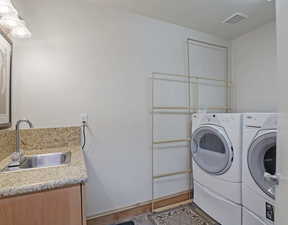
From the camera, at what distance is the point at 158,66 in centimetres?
210

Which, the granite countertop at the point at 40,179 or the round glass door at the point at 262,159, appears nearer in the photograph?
the granite countertop at the point at 40,179

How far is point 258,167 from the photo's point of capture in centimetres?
136

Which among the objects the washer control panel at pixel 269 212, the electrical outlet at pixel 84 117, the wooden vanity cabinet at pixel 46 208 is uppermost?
the electrical outlet at pixel 84 117

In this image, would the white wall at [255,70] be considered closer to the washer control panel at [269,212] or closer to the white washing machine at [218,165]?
the white washing machine at [218,165]

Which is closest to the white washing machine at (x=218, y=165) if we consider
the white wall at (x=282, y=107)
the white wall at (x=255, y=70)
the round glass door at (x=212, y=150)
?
the round glass door at (x=212, y=150)

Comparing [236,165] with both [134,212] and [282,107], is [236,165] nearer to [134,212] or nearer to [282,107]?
[282,107]

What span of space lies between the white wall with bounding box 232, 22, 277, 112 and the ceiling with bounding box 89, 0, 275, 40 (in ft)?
0.67

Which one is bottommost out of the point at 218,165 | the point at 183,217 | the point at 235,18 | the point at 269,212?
the point at 183,217

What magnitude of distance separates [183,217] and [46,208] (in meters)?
1.61

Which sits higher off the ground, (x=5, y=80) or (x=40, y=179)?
(x=5, y=80)

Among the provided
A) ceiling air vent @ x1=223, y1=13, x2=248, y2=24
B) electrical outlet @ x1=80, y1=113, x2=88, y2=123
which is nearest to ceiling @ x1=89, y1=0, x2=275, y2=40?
ceiling air vent @ x1=223, y1=13, x2=248, y2=24

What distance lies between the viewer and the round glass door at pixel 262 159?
1272mm

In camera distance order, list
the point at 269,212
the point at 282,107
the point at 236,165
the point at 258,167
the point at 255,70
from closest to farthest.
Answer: the point at 282,107, the point at 269,212, the point at 258,167, the point at 236,165, the point at 255,70

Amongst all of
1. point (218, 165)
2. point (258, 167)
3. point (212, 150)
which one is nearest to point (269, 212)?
point (258, 167)
